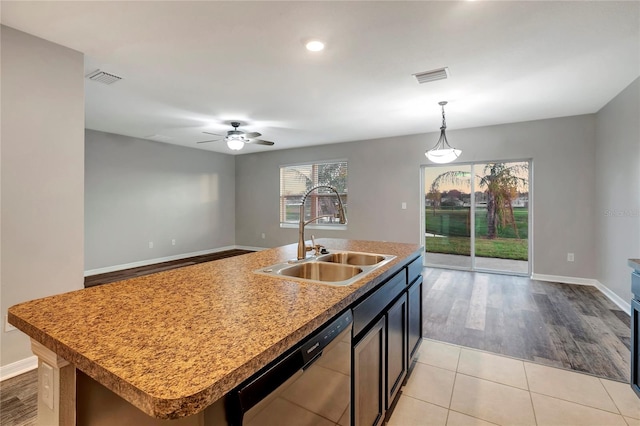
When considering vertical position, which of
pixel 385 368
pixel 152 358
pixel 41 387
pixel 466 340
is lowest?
pixel 466 340

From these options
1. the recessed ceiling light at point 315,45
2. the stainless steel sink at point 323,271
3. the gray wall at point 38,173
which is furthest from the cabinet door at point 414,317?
the gray wall at point 38,173

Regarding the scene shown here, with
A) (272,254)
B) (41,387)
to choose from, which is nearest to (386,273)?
(272,254)

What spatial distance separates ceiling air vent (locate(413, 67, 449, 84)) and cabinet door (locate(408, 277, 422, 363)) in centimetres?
200

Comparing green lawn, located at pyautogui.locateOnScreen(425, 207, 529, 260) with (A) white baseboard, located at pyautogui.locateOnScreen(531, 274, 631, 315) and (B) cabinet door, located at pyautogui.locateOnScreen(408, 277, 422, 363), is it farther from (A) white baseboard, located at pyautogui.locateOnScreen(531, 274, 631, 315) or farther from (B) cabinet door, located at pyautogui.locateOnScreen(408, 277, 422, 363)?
(B) cabinet door, located at pyautogui.locateOnScreen(408, 277, 422, 363)

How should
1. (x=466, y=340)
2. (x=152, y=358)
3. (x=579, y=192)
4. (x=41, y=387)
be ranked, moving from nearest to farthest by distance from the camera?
(x=152, y=358), (x=41, y=387), (x=466, y=340), (x=579, y=192)

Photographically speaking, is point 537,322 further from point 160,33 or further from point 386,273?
Answer: point 160,33

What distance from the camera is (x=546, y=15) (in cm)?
207

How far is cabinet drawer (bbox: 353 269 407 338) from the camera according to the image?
1.29m

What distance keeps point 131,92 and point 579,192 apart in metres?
6.21

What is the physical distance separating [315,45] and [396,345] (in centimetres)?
228

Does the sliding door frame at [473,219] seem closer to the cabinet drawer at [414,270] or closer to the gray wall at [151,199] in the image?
the cabinet drawer at [414,270]

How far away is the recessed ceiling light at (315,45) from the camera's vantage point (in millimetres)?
2389

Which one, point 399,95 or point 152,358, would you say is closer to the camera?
point 152,358

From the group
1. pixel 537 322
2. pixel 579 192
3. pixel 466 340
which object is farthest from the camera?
pixel 579 192
